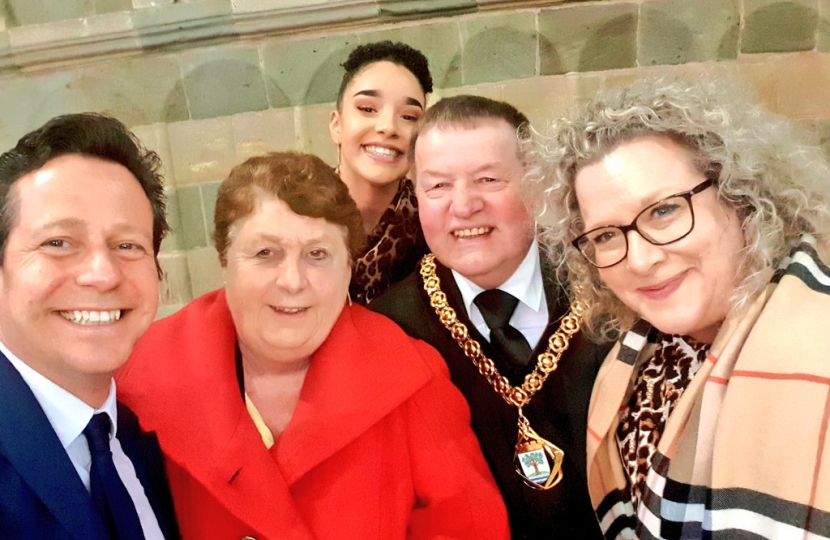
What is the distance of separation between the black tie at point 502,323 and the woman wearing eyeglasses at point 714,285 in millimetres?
310

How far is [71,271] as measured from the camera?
3.07ft

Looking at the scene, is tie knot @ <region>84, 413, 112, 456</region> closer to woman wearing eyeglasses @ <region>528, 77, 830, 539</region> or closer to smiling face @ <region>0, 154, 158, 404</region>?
smiling face @ <region>0, 154, 158, 404</region>

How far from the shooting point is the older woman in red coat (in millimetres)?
1160

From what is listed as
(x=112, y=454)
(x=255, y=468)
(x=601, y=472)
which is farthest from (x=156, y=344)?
(x=601, y=472)

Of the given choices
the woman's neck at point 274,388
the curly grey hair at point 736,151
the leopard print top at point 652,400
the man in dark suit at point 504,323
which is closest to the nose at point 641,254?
the curly grey hair at point 736,151

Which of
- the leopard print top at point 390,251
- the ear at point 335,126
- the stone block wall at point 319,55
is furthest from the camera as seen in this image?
the stone block wall at point 319,55

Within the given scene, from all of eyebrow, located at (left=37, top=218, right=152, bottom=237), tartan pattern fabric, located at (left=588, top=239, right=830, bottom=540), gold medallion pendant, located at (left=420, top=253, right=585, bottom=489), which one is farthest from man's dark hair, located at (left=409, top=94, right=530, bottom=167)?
eyebrow, located at (left=37, top=218, right=152, bottom=237)

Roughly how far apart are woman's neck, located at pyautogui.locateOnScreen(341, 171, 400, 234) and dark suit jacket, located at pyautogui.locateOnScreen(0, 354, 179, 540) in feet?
4.43

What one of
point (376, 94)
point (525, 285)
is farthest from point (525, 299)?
point (376, 94)

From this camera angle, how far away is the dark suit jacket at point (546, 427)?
1.44 meters

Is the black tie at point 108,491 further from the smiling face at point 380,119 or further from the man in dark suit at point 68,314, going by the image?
the smiling face at point 380,119

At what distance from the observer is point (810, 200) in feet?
3.70

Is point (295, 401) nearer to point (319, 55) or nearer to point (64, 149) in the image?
point (64, 149)

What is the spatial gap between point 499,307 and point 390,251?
62 cm
